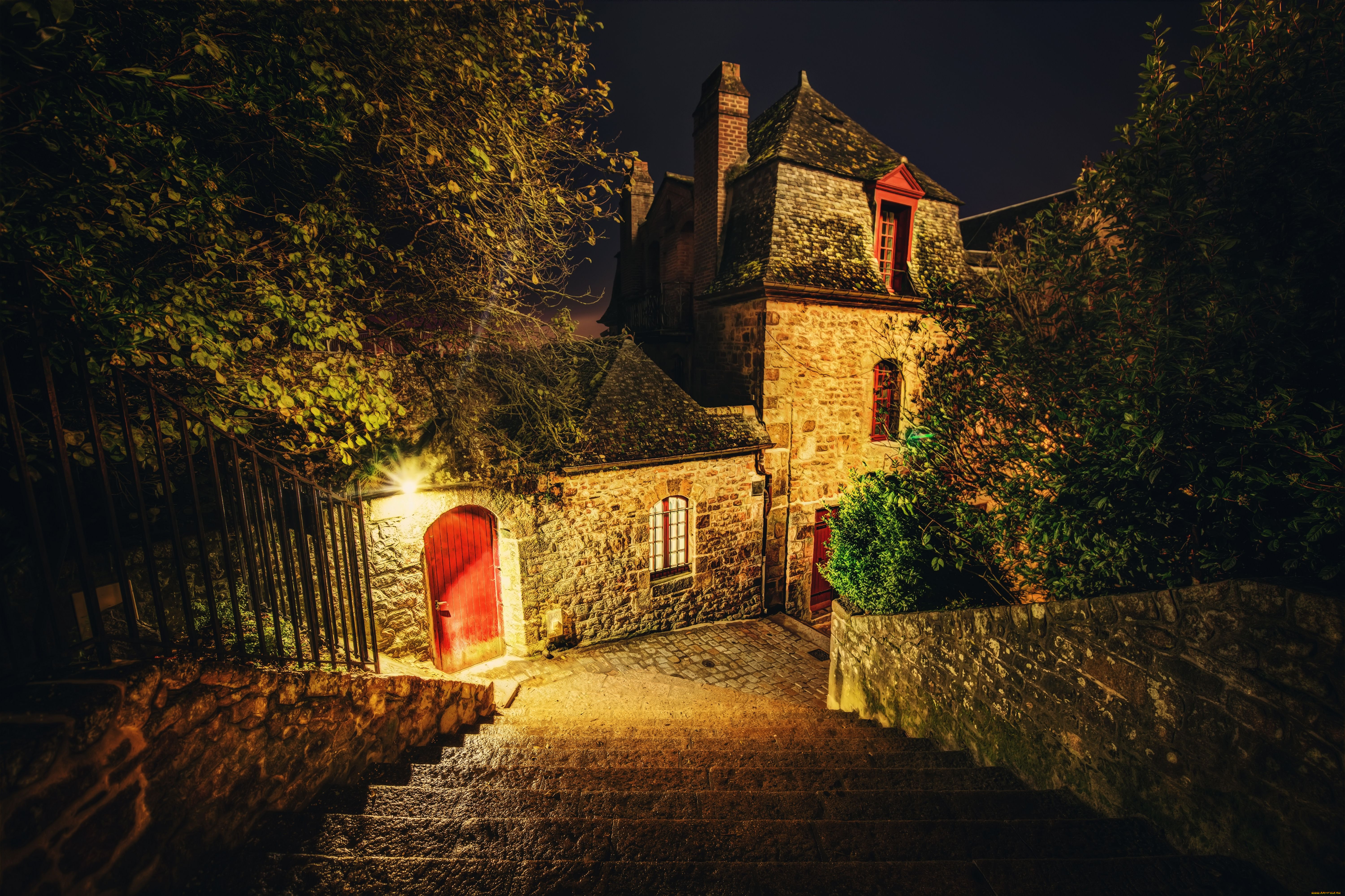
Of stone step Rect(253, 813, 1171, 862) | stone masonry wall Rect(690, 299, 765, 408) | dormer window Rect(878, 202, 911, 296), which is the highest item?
dormer window Rect(878, 202, 911, 296)

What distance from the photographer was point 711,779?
3588 mm

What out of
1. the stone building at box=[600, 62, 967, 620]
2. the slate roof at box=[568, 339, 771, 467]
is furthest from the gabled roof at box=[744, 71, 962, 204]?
the slate roof at box=[568, 339, 771, 467]

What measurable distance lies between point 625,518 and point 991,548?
226 inches

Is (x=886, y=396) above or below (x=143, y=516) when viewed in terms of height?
above

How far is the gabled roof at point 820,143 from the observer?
11.0 metres

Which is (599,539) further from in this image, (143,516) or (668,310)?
(668,310)

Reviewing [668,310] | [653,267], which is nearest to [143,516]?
[668,310]

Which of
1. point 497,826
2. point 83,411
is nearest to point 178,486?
point 83,411

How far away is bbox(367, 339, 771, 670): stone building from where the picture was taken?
762 cm

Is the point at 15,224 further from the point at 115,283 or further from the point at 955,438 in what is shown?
the point at 955,438

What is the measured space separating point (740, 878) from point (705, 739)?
2.29 meters

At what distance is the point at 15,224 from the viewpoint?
9.43 feet

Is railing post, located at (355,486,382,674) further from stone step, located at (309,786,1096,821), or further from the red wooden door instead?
the red wooden door

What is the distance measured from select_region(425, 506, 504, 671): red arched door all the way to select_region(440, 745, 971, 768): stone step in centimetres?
437
